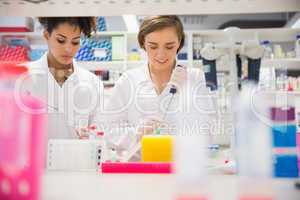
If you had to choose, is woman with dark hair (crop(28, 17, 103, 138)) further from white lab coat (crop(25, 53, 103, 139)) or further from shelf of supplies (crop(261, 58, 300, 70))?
shelf of supplies (crop(261, 58, 300, 70))

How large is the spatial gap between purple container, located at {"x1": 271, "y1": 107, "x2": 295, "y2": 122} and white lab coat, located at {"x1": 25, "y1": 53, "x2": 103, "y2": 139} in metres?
1.13

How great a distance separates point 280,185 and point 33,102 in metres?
0.59

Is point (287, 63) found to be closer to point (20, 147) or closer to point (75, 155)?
point (75, 155)

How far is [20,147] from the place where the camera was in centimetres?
65

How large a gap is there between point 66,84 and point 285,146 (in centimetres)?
128

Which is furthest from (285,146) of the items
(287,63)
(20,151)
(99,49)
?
(99,49)

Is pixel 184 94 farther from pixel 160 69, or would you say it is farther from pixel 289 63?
pixel 289 63

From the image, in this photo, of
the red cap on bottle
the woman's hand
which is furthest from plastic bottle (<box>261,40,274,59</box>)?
the red cap on bottle

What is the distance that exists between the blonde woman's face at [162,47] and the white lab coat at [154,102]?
0.30ft

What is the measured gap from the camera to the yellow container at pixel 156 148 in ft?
4.19

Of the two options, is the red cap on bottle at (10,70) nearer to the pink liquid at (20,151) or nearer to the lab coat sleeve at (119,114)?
the pink liquid at (20,151)

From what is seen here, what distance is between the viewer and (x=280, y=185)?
2.77 feet

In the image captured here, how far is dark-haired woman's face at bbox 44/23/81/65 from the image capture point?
1.71 meters

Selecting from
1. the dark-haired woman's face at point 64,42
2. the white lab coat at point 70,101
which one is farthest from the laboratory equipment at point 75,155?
the dark-haired woman's face at point 64,42
